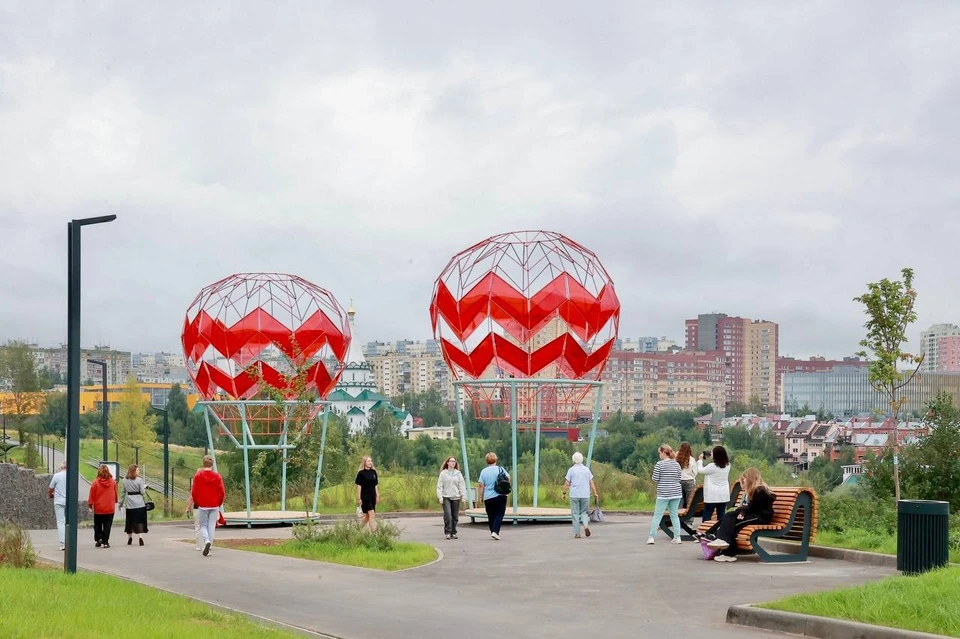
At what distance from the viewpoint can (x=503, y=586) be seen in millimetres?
14633

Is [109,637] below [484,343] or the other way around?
below

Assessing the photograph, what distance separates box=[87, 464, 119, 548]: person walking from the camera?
2053cm

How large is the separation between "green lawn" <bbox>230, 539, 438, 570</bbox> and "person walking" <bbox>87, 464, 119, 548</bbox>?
2963mm

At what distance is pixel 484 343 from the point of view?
90.3ft

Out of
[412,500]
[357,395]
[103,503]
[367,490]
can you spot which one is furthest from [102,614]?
[357,395]

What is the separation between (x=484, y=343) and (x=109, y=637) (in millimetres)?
18374

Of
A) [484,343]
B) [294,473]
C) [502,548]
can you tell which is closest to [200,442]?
[294,473]

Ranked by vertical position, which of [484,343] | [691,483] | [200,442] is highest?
[484,343]

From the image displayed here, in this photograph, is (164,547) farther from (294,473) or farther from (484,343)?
(294,473)

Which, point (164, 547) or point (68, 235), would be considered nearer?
point (68, 235)

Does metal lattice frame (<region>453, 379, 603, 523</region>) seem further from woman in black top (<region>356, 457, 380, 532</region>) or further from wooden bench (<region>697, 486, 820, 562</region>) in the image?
wooden bench (<region>697, 486, 820, 562</region>)

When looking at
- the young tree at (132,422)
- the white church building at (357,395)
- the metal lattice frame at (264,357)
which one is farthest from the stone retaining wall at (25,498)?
the white church building at (357,395)

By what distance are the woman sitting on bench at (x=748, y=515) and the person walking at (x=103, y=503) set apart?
398 inches

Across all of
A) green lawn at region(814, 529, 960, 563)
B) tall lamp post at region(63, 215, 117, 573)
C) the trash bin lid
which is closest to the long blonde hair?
green lawn at region(814, 529, 960, 563)
